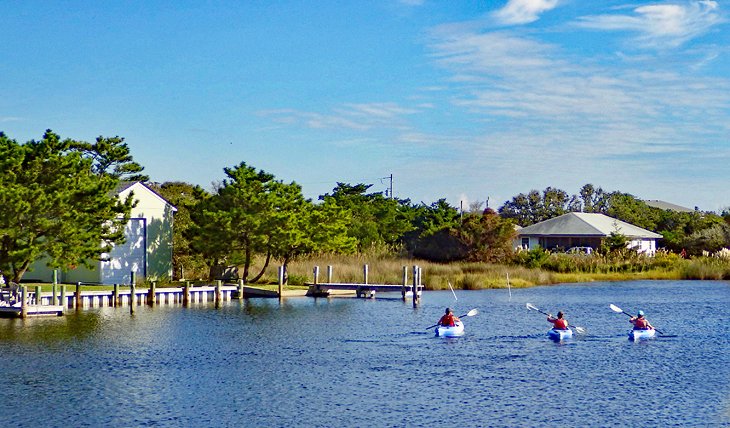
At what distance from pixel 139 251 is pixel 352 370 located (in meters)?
28.1

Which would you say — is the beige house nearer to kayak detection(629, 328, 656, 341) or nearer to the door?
the door

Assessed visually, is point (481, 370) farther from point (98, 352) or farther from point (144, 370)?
point (98, 352)

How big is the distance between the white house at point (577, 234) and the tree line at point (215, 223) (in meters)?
3.40

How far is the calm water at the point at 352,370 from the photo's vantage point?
23328 mm

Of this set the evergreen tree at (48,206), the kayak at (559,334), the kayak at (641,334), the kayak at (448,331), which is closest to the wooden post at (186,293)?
the evergreen tree at (48,206)

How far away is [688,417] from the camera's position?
75.4 ft

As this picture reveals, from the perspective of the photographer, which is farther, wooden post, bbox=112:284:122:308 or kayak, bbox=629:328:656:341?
wooden post, bbox=112:284:122:308

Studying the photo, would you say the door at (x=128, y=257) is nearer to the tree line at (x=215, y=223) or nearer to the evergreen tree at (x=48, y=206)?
the tree line at (x=215, y=223)

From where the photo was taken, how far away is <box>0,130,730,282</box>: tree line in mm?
42500

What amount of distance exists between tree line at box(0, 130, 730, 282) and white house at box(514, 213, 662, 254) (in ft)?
11.2

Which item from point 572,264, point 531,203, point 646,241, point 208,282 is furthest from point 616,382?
point 531,203

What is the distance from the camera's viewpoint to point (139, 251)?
2142 inches

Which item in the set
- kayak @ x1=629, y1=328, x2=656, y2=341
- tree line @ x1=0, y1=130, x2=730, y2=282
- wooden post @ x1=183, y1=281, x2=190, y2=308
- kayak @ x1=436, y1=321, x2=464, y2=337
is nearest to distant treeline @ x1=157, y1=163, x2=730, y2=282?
tree line @ x1=0, y1=130, x2=730, y2=282

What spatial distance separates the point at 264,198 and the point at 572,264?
102 feet
